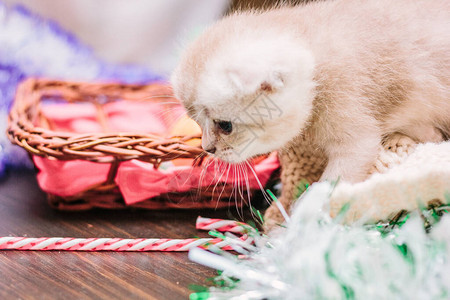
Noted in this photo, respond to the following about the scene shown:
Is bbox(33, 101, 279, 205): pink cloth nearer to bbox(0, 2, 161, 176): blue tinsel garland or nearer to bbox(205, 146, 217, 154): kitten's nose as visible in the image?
bbox(205, 146, 217, 154): kitten's nose

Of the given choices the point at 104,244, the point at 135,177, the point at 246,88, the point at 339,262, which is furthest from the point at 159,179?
the point at 339,262

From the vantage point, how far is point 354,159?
2.20 feet

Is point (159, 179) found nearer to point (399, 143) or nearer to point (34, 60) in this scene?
point (399, 143)

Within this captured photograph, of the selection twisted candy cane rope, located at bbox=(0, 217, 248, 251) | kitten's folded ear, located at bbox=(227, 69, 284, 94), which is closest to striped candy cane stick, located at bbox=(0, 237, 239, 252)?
twisted candy cane rope, located at bbox=(0, 217, 248, 251)

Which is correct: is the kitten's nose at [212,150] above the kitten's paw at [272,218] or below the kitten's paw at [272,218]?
above

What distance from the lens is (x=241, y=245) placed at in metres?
0.68

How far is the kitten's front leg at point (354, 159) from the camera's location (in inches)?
26.3

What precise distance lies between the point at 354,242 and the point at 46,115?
0.89 m

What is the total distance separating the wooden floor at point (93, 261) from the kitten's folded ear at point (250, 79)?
0.27 m

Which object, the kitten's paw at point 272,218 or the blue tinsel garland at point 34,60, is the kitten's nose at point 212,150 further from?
the blue tinsel garland at point 34,60

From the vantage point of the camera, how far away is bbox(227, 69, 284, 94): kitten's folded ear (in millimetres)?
594

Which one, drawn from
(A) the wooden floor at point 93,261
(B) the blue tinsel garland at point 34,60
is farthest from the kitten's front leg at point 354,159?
(B) the blue tinsel garland at point 34,60

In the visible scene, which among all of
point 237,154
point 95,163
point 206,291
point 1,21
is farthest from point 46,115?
point 206,291

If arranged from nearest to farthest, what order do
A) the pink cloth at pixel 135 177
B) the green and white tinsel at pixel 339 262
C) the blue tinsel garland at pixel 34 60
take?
the green and white tinsel at pixel 339 262, the pink cloth at pixel 135 177, the blue tinsel garland at pixel 34 60
